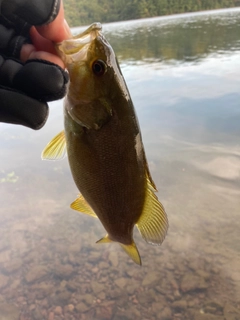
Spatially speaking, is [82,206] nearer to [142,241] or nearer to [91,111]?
[91,111]

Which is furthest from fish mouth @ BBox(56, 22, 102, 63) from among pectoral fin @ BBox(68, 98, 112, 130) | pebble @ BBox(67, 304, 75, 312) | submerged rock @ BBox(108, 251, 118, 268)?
submerged rock @ BBox(108, 251, 118, 268)

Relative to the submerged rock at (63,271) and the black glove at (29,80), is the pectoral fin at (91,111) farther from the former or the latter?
the submerged rock at (63,271)

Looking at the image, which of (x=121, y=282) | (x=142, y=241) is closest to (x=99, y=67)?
(x=121, y=282)

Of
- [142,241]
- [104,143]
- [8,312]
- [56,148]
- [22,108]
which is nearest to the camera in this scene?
[104,143]

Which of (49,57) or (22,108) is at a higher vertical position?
(49,57)

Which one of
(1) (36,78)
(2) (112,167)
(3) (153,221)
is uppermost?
(1) (36,78)

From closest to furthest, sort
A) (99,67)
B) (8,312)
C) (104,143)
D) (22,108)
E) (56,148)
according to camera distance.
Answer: (99,67) → (104,143) → (56,148) → (22,108) → (8,312)

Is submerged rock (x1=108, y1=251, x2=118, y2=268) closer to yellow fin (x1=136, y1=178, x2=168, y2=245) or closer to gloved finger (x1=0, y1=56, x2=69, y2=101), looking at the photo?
yellow fin (x1=136, y1=178, x2=168, y2=245)
